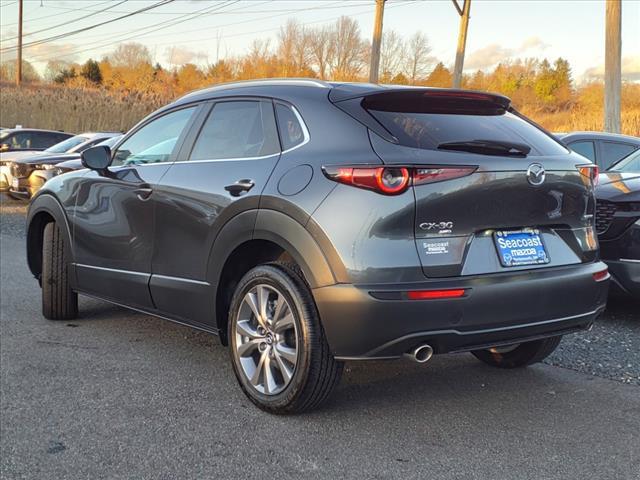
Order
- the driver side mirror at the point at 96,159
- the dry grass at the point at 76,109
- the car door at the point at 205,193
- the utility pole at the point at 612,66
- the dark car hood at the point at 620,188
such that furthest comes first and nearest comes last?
the dry grass at the point at 76,109, the utility pole at the point at 612,66, the dark car hood at the point at 620,188, the driver side mirror at the point at 96,159, the car door at the point at 205,193

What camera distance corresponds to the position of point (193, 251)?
→ 153 inches

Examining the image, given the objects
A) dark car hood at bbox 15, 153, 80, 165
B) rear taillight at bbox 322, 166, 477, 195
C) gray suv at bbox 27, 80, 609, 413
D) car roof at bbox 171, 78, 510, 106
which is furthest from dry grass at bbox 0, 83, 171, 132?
rear taillight at bbox 322, 166, 477, 195

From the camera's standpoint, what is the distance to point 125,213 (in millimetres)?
4504

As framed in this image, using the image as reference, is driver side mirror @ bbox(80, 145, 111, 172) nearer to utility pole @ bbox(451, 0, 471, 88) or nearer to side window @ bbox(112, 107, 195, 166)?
side window @ bbox(112, 107, 195, 166)

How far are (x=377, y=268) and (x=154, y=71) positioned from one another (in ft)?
233

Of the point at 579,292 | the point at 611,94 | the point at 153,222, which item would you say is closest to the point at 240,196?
the point at 153,222

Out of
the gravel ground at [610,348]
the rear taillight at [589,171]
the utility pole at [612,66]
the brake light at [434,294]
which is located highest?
the utility pole at [612,66]

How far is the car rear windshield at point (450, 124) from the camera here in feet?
10.5

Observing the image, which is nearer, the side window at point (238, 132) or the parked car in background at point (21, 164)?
the side window at point (238, 132)

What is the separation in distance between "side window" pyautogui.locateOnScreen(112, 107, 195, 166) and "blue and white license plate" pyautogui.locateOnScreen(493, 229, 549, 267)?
221 centimetres

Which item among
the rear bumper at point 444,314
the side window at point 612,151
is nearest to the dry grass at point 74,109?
the side window at point 612,151

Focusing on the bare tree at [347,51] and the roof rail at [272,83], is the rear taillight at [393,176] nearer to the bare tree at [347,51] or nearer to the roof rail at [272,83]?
the roof rail at [272,83]

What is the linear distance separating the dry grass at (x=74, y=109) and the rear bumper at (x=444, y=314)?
116 ft

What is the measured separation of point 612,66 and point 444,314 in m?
13.2
